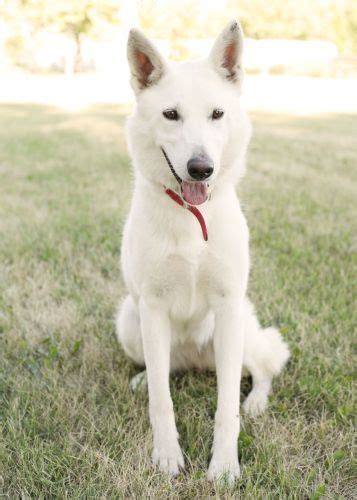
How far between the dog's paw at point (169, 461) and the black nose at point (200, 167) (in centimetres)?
118

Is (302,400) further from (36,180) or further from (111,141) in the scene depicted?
(111,141)

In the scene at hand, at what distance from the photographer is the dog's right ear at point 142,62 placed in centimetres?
202

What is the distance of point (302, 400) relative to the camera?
7.92ft

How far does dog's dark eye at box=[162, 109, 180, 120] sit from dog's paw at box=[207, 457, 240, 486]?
144 cm

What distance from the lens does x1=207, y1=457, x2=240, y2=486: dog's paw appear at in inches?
75.2

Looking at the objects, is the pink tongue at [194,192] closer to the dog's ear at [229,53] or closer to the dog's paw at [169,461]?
the dog's ear at [229,53]

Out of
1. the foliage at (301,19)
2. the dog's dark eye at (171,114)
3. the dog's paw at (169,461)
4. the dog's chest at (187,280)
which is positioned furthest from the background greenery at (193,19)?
the dog's paw at (169,461)

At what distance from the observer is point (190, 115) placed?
195 cm

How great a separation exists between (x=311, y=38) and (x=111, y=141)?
24.2 m

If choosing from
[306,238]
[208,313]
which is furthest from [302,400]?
[306,238]

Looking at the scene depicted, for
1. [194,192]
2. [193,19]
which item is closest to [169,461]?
[194,192]

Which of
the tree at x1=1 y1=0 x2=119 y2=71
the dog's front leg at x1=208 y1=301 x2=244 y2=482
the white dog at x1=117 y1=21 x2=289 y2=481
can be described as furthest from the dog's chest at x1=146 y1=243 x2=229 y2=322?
the tree at x1=1 y1=0 x2=119 y2=71

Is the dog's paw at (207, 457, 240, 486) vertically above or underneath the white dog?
underneath

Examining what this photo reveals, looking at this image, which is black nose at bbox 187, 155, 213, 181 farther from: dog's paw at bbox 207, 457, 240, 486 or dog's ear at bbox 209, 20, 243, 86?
dog's paw at bbox 207, 457, 240, 486
